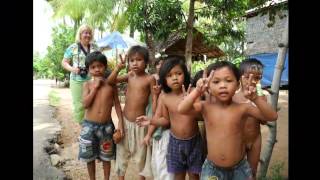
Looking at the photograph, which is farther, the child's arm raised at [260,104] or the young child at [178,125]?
the young child at [178,125]

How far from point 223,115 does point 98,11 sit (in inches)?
408

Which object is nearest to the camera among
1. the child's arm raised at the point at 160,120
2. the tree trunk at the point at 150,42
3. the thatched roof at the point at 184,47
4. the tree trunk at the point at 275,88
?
the child's arm raised at the point at 160,120

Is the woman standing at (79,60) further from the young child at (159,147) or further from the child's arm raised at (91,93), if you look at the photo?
the young child at (159,147)

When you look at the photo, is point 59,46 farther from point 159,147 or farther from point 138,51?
point 159,147

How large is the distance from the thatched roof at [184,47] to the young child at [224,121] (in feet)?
19.8

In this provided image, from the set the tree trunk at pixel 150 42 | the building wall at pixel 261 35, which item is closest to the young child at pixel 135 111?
the tree trunk at pixel 150 42

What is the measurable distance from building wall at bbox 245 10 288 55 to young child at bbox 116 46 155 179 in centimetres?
689

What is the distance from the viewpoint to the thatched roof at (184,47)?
8375 mm

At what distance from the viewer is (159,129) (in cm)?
260

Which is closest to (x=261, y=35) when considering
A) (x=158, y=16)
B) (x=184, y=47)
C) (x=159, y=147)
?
(x=184, y=47)

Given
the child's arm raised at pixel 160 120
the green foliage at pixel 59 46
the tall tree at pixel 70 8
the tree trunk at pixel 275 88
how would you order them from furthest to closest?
the green foliage at pixel 59 46 → the tall tree at pixel 70 8 → the tree trunk at pixel 275 88 → the child's arm raised at pixel 160 120
